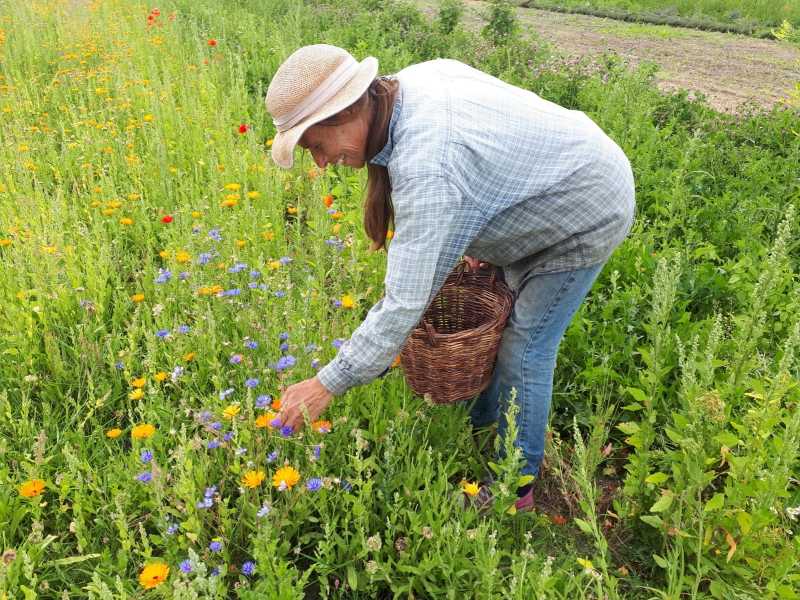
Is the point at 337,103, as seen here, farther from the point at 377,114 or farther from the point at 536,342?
the point at 536,342

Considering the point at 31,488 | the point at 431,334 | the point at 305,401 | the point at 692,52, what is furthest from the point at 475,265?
the point at 692,52

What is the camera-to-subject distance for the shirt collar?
1.75 meters

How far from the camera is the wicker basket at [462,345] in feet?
6.53

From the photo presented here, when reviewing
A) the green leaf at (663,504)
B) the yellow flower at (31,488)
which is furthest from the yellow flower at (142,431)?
the green leaf at (663,504)

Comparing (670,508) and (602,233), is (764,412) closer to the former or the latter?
(670,508)

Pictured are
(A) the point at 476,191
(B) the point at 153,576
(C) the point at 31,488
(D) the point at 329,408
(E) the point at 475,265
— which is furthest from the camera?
(E) the point at 475,265

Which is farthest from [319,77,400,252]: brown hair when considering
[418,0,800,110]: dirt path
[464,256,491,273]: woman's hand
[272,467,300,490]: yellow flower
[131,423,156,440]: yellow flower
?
[418,0,800,110]: dirt path

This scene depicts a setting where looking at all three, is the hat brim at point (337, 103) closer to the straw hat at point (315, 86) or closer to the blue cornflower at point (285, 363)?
the straw hat at point (315, 86)

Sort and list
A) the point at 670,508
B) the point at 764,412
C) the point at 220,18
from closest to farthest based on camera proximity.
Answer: the point at 764,412 < the point at 670,508 < the point at 220,18

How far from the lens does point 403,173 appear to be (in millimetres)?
1626

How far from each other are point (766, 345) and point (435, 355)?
186 cm

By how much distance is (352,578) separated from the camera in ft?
5.97

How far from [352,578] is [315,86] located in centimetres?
141

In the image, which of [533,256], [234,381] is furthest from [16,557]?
[533,256]
